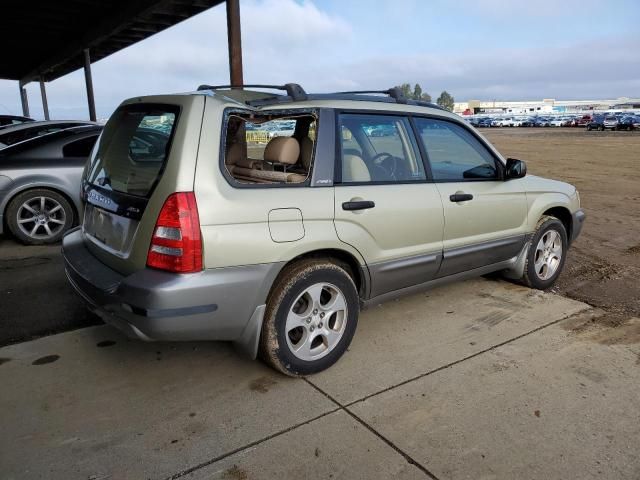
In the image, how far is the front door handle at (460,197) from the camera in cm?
372

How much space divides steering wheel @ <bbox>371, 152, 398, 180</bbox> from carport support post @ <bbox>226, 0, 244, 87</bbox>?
5571mm

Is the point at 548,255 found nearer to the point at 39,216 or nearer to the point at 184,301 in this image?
the point at 184,301

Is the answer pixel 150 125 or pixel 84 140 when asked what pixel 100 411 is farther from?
pixel 84 140

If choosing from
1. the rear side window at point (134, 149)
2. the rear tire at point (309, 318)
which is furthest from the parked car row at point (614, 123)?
the rear side window at point (134, 149)

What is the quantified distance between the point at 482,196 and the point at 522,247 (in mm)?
786

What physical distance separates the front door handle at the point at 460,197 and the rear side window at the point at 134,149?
80.1 inches

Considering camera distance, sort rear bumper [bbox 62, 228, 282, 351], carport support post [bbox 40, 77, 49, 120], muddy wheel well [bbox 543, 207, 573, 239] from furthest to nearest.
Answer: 1. carport support post [bbox 40, 77, 49, 120]
2. muddy wheel well [bbox 543, 207, 573, 239]
3. rear bumper [bbox 62, 228, 282, 351]

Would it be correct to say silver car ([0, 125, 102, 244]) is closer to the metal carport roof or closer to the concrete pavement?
the concrete pavement

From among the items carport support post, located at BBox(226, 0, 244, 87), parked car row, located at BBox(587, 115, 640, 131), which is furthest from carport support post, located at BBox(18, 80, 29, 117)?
parked car row, located at BBox(587, 115, 640, 131)

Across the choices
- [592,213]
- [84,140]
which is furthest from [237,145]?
[592,213]

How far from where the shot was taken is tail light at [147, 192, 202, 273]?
2.54 meters

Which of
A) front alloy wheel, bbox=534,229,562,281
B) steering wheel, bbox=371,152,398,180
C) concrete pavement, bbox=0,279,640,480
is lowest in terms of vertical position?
concrete pavement, bbox=0,279,640,480

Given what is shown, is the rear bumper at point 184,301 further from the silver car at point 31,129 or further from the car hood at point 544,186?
the silver car at point 31,129

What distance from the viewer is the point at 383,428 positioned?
2.61 m
